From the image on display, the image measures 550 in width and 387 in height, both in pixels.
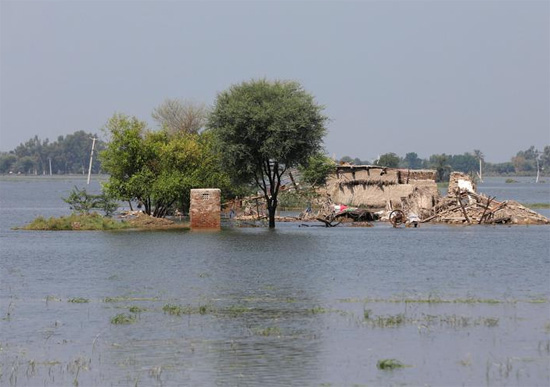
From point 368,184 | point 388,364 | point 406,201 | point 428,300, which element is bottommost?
point 388,364

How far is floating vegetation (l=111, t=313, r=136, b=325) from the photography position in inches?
904

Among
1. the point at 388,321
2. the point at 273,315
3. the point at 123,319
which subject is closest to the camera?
the point at 388,321

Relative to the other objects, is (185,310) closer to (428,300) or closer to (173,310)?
(173,310)

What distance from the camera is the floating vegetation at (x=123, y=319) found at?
904 inches

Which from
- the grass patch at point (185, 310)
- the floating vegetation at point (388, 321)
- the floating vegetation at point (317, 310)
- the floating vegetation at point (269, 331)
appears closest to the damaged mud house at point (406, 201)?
the floating vegetation at point (317, 310)

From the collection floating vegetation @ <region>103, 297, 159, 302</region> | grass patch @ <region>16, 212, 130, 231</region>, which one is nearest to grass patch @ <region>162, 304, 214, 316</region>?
floating vegetation @ <region>103, 297, 159, 302</region>

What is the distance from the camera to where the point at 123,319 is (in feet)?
76.3

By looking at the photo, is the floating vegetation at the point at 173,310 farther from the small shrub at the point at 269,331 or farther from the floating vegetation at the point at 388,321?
the floating vegetation at the point at 388,321

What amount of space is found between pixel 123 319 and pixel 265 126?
32972 millimetres

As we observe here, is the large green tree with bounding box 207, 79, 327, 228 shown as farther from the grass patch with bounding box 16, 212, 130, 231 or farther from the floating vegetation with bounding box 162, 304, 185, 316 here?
the floating vegetation with bounding box 162, 304, 185, 316

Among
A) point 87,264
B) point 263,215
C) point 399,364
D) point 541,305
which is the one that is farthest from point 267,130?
point 399,364

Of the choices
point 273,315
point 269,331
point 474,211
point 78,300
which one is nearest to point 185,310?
point 273,315

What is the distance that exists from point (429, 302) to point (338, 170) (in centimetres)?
5163

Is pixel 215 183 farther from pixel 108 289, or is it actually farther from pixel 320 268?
pixel 108 289
